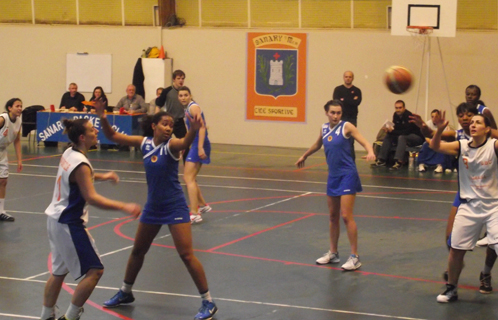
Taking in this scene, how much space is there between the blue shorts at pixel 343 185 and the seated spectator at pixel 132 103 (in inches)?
512

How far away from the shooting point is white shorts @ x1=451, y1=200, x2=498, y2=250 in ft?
22.9

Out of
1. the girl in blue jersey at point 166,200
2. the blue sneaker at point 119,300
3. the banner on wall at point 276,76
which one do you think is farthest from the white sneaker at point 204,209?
the banner on wall at point 276,76

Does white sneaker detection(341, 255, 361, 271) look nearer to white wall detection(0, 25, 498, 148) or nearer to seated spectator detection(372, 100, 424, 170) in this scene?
seated spectator detection(372, 100, 424, 170)

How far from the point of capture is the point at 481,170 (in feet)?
23.0

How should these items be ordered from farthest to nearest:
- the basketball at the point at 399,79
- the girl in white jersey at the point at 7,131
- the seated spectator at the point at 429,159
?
the seated spectator at the point at 429,159, the girl in white jersey at the point at 7,131, the basketball at the point at 399,79

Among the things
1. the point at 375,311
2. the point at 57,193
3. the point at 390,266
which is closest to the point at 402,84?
the point at 390,266

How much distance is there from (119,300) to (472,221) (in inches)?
139

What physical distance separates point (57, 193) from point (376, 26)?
16434mm

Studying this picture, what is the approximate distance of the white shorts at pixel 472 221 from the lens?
6.99 m

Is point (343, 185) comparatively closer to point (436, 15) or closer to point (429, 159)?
point (429, 159)

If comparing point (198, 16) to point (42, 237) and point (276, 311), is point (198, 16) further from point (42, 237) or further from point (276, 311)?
point (276, 311)

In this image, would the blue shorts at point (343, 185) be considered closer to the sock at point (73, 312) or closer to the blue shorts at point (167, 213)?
the blue shorts at point (167, 213)

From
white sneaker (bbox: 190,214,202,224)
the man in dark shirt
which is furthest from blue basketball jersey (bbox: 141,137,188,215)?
the man in dark shirt

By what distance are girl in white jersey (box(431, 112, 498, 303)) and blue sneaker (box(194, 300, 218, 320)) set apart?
242 cm
